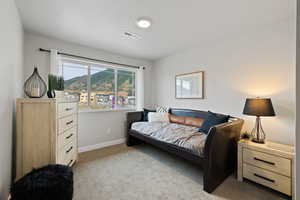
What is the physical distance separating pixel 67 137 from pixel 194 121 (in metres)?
2.34

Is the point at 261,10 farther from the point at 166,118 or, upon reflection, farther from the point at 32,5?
the point at 32,5

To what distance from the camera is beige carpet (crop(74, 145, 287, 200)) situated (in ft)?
5.45

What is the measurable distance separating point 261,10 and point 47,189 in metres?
3.06

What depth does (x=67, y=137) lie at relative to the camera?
2051 mm

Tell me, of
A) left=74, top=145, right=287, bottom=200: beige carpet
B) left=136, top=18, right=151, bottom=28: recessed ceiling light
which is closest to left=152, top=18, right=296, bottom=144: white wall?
left=74, top=145, right=287, bottom=200: beige carpet

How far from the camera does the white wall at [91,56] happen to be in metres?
2.49

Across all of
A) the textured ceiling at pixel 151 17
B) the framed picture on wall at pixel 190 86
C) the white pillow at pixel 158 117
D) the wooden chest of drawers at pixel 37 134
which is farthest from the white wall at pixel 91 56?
the wooden chest of drawers at pixel 37 134

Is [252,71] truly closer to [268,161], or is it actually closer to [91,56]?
[268,161]

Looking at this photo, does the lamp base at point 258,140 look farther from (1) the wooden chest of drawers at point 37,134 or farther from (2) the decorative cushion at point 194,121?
(1) the wooden chest of drawers at point 37,134

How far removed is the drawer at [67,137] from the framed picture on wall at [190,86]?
2.41 meters

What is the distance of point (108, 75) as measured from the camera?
11.5 feet

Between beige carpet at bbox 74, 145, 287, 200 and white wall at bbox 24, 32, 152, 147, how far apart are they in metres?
0.56

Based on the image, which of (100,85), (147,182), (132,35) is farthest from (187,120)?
(100,85)

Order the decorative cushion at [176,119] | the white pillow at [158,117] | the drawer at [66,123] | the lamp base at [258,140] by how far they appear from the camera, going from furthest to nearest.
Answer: the white pillow at [158,117]
the decorative cushion at [176,119]
the lamp base at [258,140]
the drawer at [66,123]
